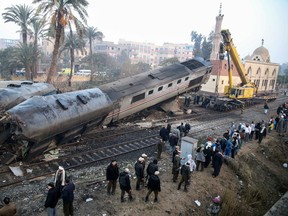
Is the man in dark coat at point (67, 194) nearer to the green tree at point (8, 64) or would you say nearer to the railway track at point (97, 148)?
the railway track at point (97, 148)

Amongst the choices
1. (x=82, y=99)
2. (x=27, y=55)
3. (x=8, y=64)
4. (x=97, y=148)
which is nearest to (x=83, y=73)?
(x=8, y=64)

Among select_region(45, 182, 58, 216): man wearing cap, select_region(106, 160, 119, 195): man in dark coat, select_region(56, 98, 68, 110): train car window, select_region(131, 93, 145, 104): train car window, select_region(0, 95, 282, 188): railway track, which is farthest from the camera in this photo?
select_region(131, 93, 145, 104): train car window

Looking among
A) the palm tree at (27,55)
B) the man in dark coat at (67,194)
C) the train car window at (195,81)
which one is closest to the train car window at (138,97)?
the train car window at (195,81)

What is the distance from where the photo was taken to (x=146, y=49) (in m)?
126

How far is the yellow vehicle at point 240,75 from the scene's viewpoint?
25953mm

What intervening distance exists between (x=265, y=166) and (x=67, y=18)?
834 inches

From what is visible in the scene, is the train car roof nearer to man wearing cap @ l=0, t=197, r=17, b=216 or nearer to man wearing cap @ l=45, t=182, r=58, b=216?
man wearing cap @ l=45, t=182, r=58, b=216

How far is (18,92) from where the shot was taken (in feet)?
47.4

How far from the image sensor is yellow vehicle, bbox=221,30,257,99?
85.1ft

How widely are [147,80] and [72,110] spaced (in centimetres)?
878

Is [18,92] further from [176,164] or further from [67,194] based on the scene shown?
[176,164]

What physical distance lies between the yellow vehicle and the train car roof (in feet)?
12.7

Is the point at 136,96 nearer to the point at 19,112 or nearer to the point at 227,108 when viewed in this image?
the point at 19,112

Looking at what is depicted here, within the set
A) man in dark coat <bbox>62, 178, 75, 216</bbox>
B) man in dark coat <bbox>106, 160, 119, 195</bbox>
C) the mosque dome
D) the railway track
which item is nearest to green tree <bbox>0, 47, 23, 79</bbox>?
the railway track
